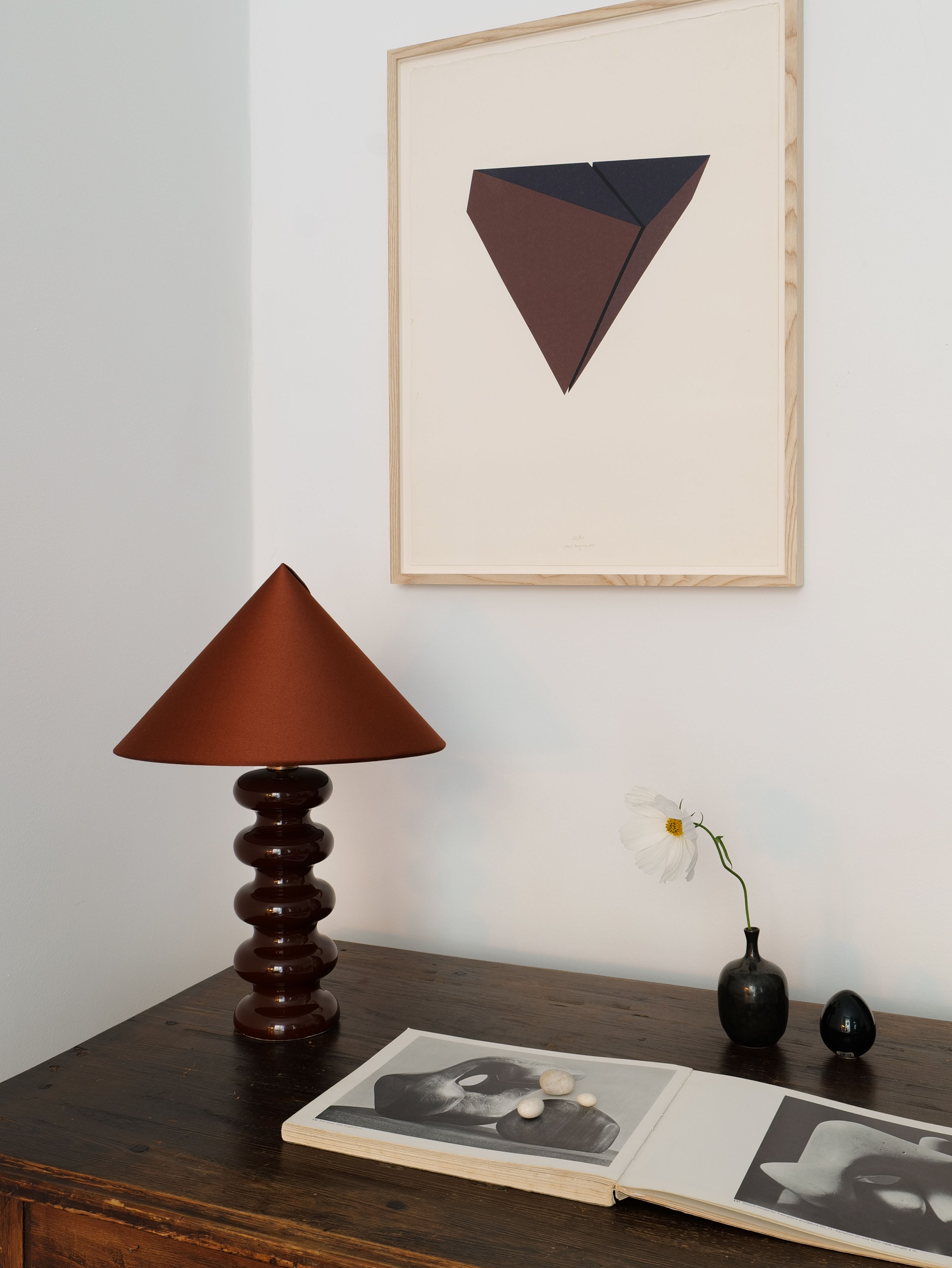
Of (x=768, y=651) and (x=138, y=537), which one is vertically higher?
(x=138, y=537)

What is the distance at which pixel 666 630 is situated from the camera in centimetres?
128

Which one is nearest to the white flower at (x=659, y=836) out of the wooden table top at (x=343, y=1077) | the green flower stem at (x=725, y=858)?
the green flower stem at (x=725, y=858)

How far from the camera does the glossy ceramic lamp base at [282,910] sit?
1.07 meters

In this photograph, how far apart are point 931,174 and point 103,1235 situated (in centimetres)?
135

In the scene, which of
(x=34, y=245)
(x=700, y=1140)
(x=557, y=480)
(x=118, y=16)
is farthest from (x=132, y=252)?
(x=700, y=1140)

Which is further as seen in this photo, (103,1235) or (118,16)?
(118,16)

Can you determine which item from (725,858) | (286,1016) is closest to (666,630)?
(725,858)

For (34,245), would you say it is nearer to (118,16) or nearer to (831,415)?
(118,16)

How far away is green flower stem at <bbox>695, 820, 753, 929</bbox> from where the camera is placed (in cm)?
106

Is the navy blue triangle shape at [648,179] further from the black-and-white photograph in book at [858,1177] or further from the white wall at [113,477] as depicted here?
the black-and-white photograph in book at [858,1177]

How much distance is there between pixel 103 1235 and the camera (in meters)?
0.80

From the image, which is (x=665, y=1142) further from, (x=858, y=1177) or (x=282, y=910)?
(x=282, y=910)

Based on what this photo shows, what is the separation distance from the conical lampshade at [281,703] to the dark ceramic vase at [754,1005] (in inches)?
15.5

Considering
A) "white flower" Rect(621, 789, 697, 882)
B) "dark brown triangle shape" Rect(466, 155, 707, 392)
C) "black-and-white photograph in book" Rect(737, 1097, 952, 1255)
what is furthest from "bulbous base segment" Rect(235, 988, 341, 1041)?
"dark brown triangle shape" Rect(466, 155, 707, 392)
